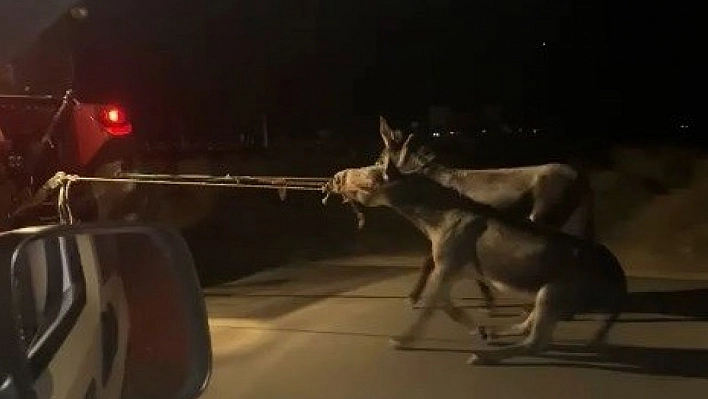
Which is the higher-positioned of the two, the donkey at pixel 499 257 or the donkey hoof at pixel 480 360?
the donkey at pixel 499 257

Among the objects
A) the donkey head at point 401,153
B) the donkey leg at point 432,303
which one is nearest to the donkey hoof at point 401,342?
the donkey leg at point 432,303

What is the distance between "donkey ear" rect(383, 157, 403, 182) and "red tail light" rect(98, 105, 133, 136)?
6.52ft

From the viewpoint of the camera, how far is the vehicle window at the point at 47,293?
9.71 ft

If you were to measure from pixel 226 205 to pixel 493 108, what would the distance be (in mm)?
25442

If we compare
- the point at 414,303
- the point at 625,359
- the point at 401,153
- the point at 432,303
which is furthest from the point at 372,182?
the point at 625,359

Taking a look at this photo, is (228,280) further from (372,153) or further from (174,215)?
(372,153)

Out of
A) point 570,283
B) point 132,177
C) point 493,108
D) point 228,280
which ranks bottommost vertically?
point 493,108

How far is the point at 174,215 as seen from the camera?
21.9 meters

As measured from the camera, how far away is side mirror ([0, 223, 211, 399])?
2.42 meters

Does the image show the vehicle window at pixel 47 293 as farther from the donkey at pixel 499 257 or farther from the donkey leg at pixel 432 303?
the donkey leg at pixel 432 303

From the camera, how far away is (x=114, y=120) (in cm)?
902

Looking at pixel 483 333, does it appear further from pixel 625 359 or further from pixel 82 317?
pixel 82 317

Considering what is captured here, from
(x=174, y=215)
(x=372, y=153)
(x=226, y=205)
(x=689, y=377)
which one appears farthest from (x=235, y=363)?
(x=372, y=153)

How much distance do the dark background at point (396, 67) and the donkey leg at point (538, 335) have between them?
28.0 meters
